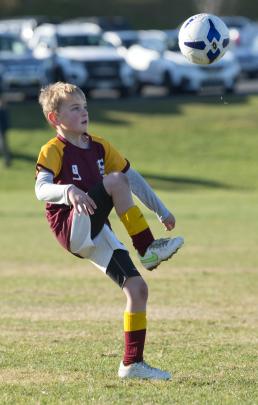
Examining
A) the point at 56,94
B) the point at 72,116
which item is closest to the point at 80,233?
the point at 72,116

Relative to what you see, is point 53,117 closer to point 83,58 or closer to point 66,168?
point 66,168

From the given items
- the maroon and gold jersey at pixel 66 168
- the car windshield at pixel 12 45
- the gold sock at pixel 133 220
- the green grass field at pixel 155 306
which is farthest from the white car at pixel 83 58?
the gold sock at pixel 133 220

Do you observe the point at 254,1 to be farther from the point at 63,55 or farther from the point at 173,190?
the point at 173,190

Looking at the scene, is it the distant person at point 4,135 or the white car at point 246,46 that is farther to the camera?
the white car at point 246,46

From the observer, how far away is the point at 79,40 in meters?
37.2

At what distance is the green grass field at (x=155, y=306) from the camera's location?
20.2 ft

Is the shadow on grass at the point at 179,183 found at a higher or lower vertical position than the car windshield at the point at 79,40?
lower

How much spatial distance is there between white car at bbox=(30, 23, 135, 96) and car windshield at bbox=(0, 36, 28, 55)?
52 cm

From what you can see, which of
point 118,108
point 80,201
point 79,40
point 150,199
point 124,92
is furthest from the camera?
point 79,40

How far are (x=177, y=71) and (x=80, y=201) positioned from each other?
99.4 ft

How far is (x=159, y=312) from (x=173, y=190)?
54.6ft

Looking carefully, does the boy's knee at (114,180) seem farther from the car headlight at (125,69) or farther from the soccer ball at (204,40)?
the car headlight at (125,69)

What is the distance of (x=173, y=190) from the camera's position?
26281 millimetres

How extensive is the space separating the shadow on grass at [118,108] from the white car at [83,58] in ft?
2.32
